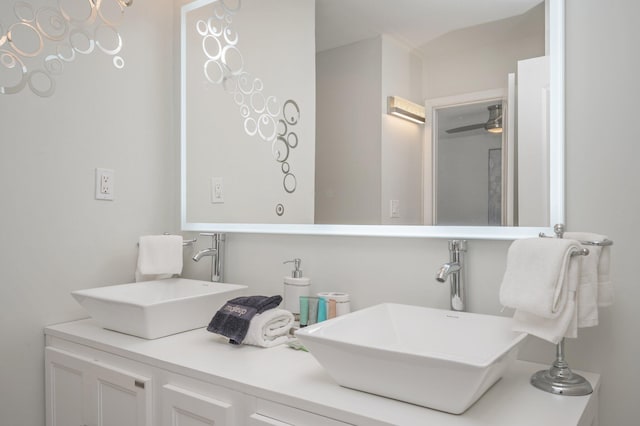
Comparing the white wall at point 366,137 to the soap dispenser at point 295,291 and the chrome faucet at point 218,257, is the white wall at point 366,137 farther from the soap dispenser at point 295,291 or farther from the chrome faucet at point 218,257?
the chrome faucet at point 218,257

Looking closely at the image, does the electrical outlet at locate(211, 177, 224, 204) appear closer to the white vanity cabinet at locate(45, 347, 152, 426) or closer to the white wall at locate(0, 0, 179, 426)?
the white wall at locate(0, 0, 179, 426)

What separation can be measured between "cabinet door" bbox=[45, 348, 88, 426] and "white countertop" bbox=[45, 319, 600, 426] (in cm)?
9

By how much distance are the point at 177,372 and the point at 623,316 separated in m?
1.11

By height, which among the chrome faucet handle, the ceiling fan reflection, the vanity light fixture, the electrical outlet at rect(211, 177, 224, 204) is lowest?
the chrome faucet handle

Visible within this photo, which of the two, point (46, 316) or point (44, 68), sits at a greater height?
point (44, 68)

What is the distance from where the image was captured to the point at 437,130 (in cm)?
136

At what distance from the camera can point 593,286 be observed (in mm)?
953

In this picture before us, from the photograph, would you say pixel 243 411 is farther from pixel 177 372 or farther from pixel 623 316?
pixel 623 316

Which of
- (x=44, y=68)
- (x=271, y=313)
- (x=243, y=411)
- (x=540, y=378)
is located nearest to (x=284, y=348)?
(x=271, y=313)

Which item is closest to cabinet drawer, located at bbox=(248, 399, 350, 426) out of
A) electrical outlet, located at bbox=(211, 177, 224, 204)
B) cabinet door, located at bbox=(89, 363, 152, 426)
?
cabinet door, located at bbox=(89, 363, 152, 426)

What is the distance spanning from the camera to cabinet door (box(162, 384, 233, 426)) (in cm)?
106

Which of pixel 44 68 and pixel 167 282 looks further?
pixel 167 282

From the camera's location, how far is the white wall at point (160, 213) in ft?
3.59

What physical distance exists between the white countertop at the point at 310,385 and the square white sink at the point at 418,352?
0.03 meters
